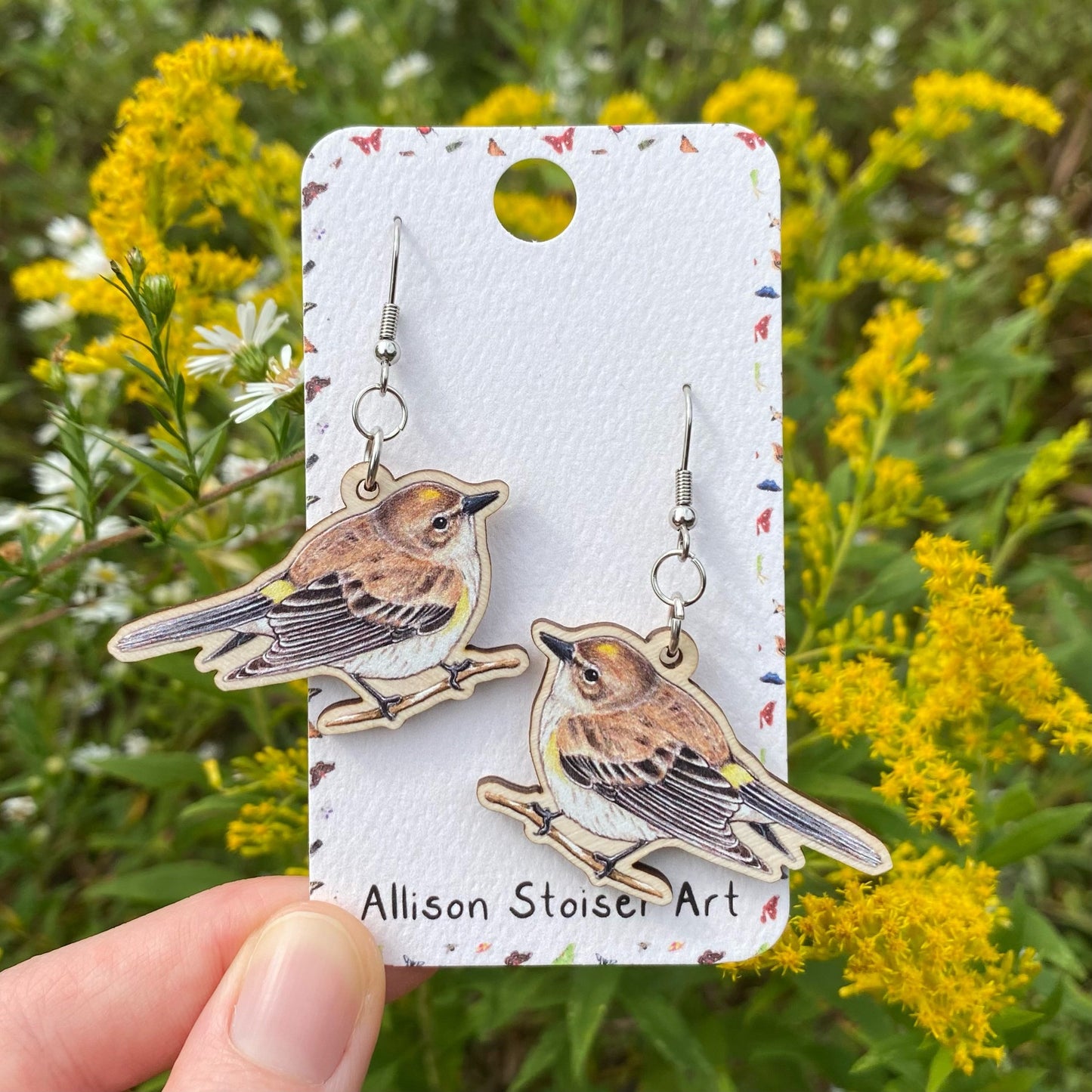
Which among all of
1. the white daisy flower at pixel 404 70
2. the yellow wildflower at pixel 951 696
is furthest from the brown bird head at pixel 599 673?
the white daisy flower at pixel 404 70

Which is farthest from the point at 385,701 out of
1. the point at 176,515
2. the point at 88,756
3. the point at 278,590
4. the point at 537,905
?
the point at 88,756

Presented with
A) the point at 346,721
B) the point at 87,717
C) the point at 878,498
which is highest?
the point at 878,498

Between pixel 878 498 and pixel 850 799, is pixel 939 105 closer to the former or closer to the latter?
pixel 878 498

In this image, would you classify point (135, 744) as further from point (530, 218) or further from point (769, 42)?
point (769, 42)

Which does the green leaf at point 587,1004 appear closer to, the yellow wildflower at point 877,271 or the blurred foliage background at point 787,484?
the blurred foliage background at point 787,484

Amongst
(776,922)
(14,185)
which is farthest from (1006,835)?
(14,185)

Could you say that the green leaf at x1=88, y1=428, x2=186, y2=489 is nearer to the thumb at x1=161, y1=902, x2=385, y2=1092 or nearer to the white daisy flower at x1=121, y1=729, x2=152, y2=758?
the thumb at x1=161, y1=902, x2=385, y2=1092
